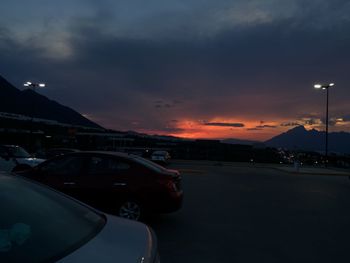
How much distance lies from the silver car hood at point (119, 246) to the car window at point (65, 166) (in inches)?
247

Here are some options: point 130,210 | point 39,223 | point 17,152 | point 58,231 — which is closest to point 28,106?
point 17,152

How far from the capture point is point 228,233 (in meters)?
8.81

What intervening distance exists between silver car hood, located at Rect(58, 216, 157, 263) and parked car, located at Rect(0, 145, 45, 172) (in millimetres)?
12904

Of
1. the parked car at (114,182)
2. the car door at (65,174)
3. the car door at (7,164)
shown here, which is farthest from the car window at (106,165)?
the car door at (7,164)

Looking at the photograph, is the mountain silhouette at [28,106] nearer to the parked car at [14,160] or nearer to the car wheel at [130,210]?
the parked car at [14,160]

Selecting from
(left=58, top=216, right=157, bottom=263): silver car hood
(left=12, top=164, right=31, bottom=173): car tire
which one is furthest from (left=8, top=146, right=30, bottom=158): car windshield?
(left=58, top=216, right=157, bottom=263): silver car hood

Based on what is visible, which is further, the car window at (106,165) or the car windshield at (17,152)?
the car windshield at (17,152)

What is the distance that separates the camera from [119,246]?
9.39 ft

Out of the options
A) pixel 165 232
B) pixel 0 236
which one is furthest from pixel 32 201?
pixel 165 232

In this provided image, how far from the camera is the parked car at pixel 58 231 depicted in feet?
8.43

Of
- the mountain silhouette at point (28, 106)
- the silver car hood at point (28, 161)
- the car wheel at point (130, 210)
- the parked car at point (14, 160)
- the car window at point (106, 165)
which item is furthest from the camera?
the mountain silhouette at point (28, 106)

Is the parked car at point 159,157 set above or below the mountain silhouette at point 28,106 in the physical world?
below

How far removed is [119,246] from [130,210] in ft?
21.2

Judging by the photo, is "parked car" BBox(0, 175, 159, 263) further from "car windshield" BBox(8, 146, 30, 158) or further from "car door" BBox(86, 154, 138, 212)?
"car windshield" BBox(8, 146, 30, 158)
